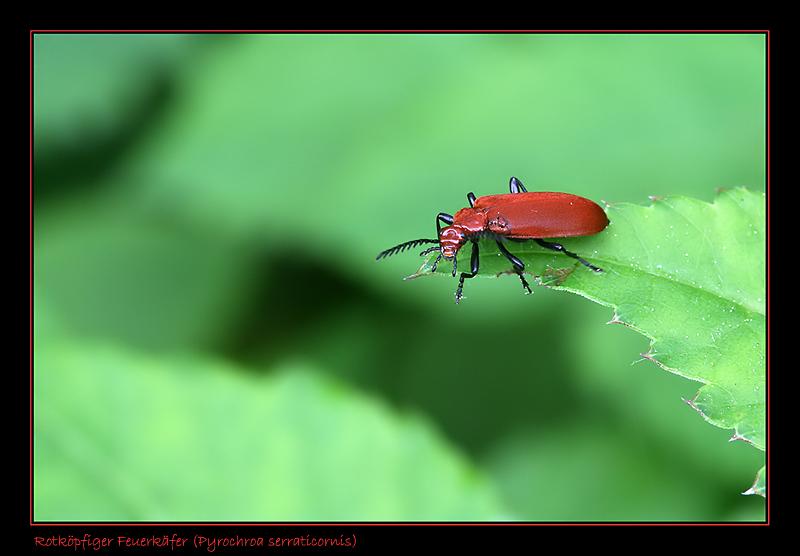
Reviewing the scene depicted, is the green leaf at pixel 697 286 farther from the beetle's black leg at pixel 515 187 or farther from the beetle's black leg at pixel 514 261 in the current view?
the beetle's black leg at pixel 515 187

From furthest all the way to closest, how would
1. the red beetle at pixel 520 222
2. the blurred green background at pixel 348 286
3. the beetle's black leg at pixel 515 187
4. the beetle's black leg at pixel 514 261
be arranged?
the beetle's black leg at pixel 515 187 < the blurred green background at pixel 348 286 < the red beetle at pixel 520 222 < the beetle's black leg at pixel 514 261

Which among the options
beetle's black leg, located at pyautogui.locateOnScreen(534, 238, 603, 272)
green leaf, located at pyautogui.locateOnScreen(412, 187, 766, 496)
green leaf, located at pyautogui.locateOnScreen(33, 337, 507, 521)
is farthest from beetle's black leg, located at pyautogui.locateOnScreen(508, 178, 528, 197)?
green leaf, located at pyautogui.locateOnScreen(33, 337, 507, 521)

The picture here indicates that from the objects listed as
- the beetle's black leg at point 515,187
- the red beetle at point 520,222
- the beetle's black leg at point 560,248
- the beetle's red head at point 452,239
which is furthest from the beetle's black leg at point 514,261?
the beetle's black leg at point 515,187

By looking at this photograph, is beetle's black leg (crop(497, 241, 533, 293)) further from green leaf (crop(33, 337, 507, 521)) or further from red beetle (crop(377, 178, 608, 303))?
green leaf (crop(33, 337, 507, 521))

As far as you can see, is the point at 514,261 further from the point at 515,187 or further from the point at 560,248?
the point at 515,187

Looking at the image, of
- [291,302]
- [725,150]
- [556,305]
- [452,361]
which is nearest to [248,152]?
[291,302]

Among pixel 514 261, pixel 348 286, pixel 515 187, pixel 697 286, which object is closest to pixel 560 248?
pixel 514 261

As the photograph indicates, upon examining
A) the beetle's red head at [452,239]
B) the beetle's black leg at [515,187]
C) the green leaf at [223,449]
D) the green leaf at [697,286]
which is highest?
the beetle's black leg at [515,187]
